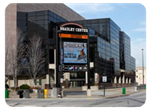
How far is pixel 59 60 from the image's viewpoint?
3397 cm

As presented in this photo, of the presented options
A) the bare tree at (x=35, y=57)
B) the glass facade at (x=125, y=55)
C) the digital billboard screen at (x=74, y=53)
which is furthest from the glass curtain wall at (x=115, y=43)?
the digital billboard screen at (x=74, y=53)

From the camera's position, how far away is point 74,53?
1347 inches

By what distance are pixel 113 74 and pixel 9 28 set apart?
35.5 m

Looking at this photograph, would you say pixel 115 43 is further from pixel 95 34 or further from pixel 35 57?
pixel 35 57

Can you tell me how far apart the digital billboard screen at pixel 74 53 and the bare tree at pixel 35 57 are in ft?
57.0

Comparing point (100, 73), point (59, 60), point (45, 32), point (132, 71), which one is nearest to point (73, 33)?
point (59, 60)

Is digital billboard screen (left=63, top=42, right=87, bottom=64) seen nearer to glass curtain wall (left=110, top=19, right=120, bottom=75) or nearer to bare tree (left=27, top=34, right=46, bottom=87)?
bare tree (left=27, top=34, right=46, bottom=87)

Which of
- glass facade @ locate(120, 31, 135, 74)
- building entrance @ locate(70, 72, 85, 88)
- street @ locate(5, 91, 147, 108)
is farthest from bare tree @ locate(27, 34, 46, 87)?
glass facade @ locate(120, 31, 135, 74)

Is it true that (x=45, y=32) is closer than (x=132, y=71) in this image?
Yes

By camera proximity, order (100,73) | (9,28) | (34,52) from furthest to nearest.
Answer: (100,73)
(9,28)
(34,52)

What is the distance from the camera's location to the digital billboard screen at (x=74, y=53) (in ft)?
112

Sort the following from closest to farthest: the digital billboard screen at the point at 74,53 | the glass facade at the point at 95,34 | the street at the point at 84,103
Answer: the street at the point at 84,103, the digital billboard screen at the point at 74,53, the glass facade at the point at 95,34

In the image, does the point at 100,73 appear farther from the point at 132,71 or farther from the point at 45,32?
the point at 132,71

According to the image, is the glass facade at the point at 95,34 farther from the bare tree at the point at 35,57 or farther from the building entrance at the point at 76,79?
the building entrance at the point at 76,79
